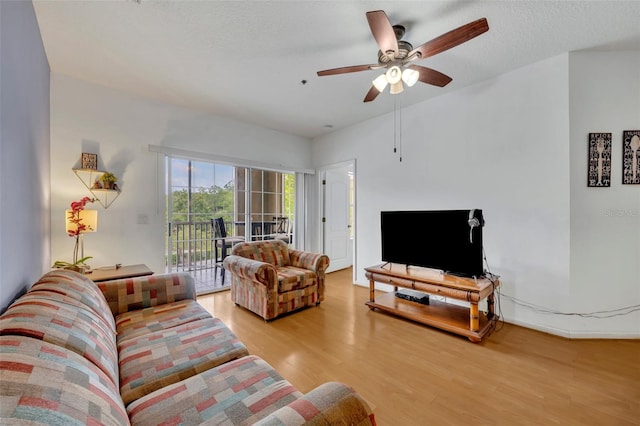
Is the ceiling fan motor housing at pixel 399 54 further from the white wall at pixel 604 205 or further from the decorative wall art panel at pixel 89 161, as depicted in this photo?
the decorative wall art panel at pixel 89 161

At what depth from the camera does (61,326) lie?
0.97 m

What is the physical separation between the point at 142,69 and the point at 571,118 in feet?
13.8

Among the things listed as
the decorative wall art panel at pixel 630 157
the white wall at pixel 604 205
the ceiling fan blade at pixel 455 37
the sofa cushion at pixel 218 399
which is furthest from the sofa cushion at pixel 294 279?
the decorative wall art panel at pixel 630 157

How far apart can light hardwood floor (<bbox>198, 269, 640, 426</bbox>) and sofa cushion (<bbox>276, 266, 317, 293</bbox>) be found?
0.35 m

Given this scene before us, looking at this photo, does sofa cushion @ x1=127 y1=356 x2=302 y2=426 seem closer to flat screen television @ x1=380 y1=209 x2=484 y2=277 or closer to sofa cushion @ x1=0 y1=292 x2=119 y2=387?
sofa cushion @ x1=0 y1=292 x2=119 y2=387

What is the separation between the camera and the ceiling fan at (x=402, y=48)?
159 centimetres

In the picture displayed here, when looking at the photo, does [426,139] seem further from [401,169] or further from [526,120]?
[526,120]

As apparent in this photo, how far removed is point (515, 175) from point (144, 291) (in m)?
3.64

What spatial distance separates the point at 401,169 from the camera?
369 centimetres

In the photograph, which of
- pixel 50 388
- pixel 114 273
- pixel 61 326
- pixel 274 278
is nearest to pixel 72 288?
pixel 61 326

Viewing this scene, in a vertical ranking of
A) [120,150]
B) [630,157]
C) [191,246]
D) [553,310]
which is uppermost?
[120,150]

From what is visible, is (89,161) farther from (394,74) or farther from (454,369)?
(454,369)

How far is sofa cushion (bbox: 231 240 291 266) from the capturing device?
3.30 m

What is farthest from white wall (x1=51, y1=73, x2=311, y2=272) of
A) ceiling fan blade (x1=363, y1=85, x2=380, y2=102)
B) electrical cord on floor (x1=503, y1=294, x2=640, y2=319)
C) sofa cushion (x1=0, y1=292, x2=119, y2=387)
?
electrical cord on floor (x1=503, y1=294, x2=640, y2=319)
